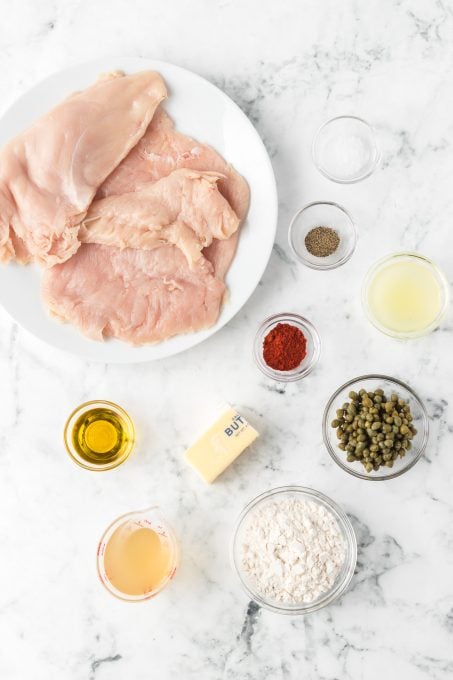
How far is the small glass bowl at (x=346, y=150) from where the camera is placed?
2273 millimetres

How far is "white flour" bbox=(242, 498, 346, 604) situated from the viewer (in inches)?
83.4

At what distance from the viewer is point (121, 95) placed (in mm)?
2182

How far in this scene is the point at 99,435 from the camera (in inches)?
89.8

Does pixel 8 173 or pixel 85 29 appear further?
pixel 85 29

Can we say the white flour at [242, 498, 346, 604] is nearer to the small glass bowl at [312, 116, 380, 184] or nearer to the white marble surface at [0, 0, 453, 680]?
the white marble surface at [0, 0, 453, 680]

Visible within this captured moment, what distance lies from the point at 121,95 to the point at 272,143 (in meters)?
0.47

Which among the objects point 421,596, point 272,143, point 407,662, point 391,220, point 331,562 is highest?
point 272,143

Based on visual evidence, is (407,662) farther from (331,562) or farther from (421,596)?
(331,562)

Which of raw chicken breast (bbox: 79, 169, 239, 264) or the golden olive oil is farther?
the golden olive oil

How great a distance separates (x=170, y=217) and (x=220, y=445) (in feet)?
2.21

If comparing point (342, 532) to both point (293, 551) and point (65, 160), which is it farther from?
point (65, 160)

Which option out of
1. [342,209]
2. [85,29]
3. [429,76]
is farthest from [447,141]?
[85,29]

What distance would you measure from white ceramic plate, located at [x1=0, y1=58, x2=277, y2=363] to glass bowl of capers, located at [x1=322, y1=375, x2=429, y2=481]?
423 millimetres

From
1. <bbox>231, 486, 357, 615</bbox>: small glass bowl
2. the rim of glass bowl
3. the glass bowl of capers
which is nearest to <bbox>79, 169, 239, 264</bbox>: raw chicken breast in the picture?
the rim of glass bowl
